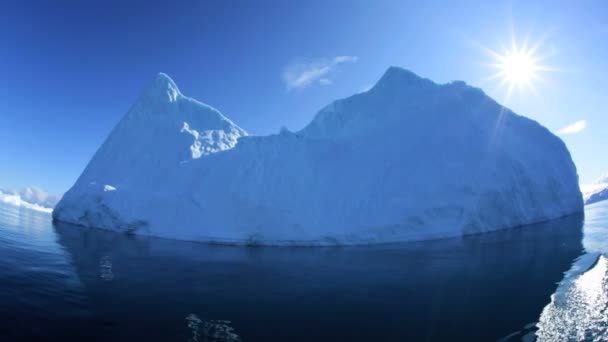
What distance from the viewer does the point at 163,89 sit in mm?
43719

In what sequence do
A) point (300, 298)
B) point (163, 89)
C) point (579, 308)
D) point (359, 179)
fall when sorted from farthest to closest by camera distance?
point (163, 89)
point (359, 179)
point (300, 298)
point (579, 308)

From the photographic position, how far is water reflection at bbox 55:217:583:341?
21.9 feet

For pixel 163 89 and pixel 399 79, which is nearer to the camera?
pixel 399 79

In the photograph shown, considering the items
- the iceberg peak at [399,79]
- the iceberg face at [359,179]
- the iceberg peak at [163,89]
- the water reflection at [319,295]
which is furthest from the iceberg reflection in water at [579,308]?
the iceberg peak at [163,89]

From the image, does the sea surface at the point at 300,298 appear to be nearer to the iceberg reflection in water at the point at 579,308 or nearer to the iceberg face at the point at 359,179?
the iceberg reflection in water at the point at 579,308

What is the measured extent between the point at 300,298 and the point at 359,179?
20.5m

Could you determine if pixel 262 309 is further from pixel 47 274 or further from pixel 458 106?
pixel 458 106

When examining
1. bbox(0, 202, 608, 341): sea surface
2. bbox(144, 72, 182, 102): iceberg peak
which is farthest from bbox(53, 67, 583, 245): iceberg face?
bbox(0, 202, 608, 341): sea surface

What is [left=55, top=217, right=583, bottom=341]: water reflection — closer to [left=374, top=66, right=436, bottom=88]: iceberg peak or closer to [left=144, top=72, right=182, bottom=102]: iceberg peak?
[left=374, top=66, right=436, bottom=88]: iceberg peak

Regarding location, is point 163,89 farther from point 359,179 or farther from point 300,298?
point 300,298

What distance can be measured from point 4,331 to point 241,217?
1965 cm

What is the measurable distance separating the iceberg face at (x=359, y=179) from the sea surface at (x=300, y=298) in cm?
976

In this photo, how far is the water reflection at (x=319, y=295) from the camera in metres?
6.68

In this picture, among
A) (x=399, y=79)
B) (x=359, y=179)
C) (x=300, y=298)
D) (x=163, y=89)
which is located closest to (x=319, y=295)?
(x=300, y=298)
